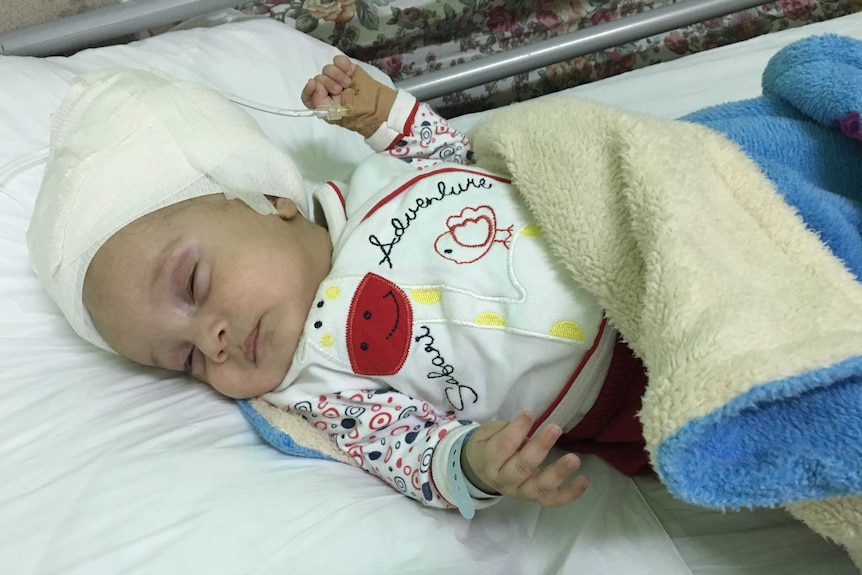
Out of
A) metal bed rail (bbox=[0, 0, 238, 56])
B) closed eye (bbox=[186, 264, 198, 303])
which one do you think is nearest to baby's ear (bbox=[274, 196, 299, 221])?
closed eye (bbox=[186, 264, 198, 303])

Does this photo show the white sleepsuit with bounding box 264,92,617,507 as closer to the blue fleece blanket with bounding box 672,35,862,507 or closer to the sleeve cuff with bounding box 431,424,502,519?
the sleeve cuff with bounding box 431,424,502,519

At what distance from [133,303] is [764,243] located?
2.09 feet

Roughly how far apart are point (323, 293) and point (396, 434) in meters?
0.19

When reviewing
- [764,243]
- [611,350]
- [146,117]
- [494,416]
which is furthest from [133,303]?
[764,243]

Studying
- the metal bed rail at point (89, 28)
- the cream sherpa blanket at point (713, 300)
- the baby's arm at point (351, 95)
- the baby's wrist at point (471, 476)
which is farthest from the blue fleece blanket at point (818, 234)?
the metal bed rail at point (89, 28)

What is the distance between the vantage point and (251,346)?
0.78 metres

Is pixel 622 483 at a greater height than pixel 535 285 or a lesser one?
lesser

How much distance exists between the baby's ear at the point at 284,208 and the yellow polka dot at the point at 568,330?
357 millimetres

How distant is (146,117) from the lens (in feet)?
2.50

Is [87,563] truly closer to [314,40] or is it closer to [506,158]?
[506,158]

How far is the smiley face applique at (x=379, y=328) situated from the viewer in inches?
30.5

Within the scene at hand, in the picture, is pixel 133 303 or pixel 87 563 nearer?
pixel 87 563

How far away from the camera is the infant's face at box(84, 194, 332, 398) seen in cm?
74

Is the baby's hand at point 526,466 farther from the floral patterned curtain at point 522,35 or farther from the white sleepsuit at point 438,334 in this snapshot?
the floral patterned curtain at point 522,35
